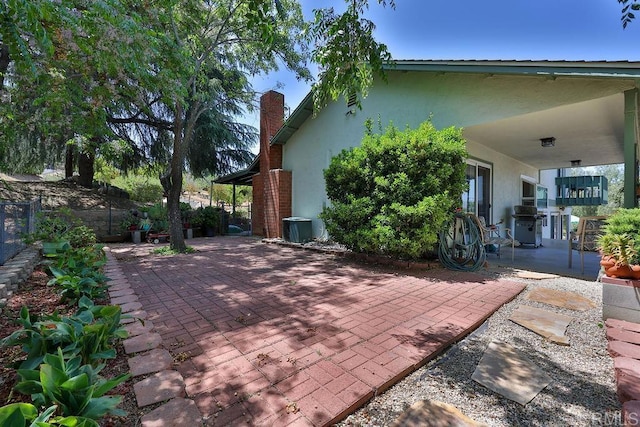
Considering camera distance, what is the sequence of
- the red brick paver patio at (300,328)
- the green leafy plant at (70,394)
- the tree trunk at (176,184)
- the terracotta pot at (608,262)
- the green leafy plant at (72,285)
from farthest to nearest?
the tree trunk at (176,184)
the green leafy plant at (72,285)
the terracotta pot at (608,262)
the red brick paver patio at (300,328)
the green leafy plant at (70,394)

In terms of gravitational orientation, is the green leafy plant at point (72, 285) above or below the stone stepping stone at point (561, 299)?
above

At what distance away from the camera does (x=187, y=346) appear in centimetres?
264

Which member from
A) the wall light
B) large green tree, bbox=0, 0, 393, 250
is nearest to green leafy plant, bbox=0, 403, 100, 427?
large green tree, bbox=0, 0, 393, 250

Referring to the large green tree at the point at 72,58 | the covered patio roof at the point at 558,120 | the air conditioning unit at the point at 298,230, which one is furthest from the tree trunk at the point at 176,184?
the covered patio roof at the point at 558,120

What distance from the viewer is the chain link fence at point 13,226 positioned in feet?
14.1

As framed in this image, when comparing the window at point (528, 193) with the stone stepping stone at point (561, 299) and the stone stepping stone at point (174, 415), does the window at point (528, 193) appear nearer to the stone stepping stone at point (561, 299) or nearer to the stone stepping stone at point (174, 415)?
the stone stepping stone at point (561, 299)

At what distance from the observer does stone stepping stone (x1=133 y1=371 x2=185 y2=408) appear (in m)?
1.89

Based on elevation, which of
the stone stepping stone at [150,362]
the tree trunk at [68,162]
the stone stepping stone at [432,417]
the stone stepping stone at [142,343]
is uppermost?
the tree trunk at [68,162]

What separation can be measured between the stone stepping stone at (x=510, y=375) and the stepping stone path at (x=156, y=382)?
201 centimetres

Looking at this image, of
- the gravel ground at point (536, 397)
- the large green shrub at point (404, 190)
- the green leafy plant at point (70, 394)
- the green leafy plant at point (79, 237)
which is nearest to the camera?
the green leafy plant at point (70, 394)

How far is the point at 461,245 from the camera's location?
5.86 meters

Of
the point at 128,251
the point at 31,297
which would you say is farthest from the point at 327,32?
the point at 128,251

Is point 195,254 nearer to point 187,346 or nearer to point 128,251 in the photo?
point 128,251

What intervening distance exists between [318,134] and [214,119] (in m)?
7.83
